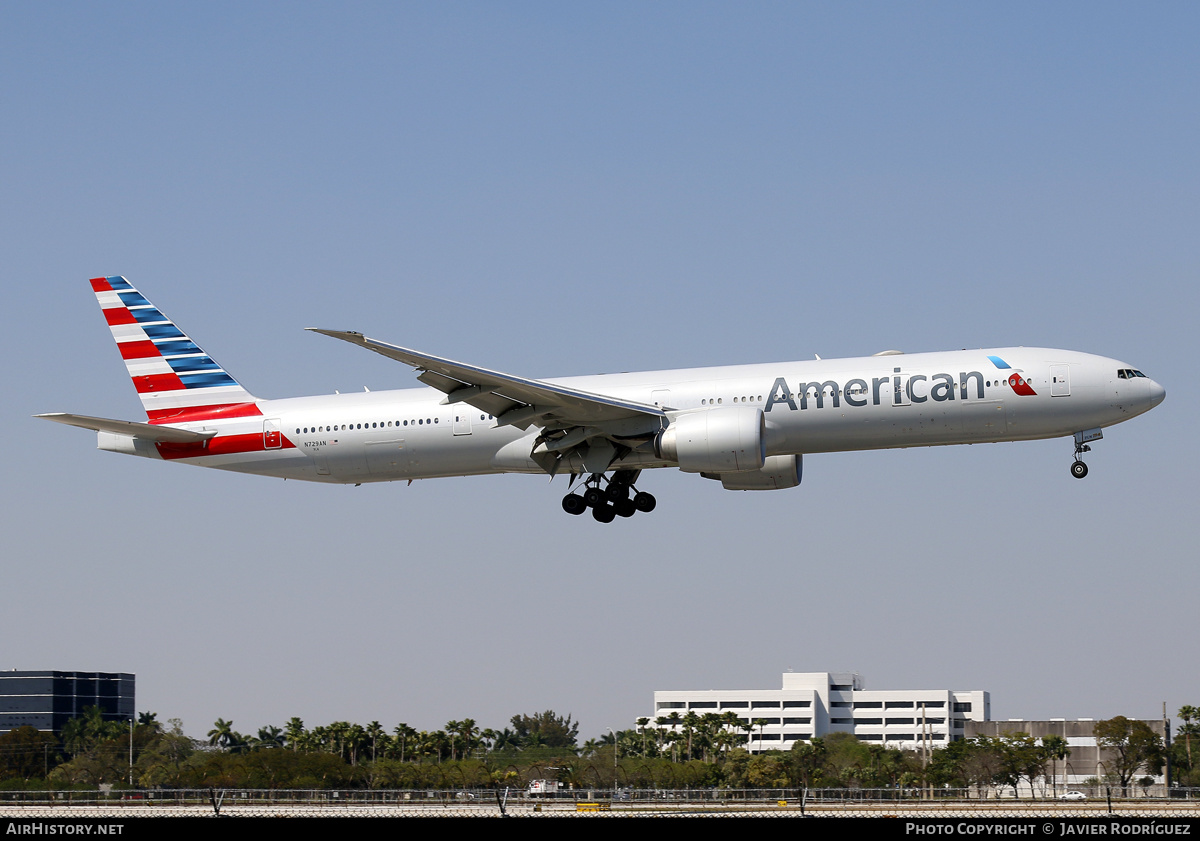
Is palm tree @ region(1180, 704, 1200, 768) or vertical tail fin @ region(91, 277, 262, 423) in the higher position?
vertical tail fin @ region(91, 277, 262, 423)

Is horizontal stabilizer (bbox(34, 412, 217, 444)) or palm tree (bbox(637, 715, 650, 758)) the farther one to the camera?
palm tree (bbox(637, 715, 650, 758))

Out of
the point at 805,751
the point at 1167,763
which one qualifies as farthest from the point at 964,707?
the point at 1167,763

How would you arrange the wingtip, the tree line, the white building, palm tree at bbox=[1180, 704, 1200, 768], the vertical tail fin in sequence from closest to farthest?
Result: the wingtip → the vertical tail fin → the tree line → palm tree at bbox=[1180, 704, 1200, 768] → the white building

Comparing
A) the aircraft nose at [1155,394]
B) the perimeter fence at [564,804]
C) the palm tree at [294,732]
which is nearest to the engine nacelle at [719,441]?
the perimeter fence at [564,804]

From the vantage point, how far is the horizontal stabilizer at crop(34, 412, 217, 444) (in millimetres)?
38247

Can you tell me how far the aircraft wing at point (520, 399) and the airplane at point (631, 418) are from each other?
6cm

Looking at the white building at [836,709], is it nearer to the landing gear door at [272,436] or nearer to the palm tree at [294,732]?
the palm tree at [294,732]

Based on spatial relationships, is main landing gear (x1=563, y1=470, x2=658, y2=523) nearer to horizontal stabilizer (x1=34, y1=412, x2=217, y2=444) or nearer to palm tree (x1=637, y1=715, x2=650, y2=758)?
horizontal stabilizer (x1=34, y1=412, x2=217, y2=444)

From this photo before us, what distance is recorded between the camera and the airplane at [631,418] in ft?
111

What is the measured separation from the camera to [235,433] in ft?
130

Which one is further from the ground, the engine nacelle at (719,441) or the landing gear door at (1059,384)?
the landing gear door at (1059,384)

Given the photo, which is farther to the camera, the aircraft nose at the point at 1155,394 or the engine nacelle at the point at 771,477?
the engine nacelle at the point at 771,477

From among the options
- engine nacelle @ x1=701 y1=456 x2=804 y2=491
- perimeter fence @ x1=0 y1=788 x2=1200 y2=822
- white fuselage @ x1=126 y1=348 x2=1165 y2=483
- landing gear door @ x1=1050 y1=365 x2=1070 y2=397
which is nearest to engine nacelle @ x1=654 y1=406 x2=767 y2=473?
white fuselage @ x1=126 y1=348 x2=1165 y2=483

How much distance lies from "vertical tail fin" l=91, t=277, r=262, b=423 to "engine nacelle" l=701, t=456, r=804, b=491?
1429 centimetres
